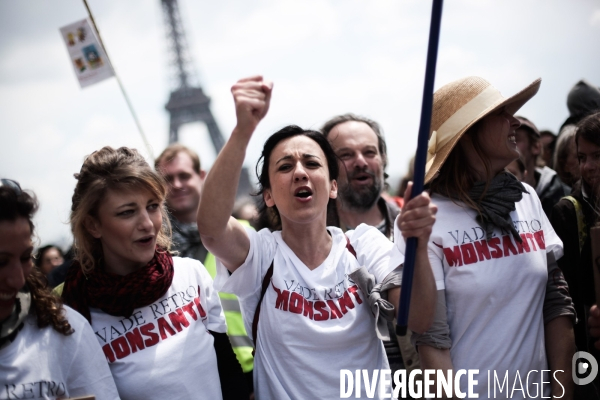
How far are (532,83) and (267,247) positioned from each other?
1.58 metres

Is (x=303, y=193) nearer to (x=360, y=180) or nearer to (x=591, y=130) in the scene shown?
(x=360, y=180)

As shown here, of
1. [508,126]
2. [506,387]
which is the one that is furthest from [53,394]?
[508,126]

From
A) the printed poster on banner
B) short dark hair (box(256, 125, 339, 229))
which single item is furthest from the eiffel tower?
short dark hair (box(256, 125, 339, 229))

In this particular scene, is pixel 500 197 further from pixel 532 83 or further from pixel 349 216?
pixel 349 216

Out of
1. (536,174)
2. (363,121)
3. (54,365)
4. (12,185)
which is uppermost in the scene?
(12,185)

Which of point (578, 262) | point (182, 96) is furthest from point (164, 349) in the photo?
point (182, 96)

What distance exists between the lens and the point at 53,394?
228 cm

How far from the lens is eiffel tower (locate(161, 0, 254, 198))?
28391mm

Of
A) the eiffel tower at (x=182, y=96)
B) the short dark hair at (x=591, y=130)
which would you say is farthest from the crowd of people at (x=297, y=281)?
the eiffel tower at (x=182, y=96)

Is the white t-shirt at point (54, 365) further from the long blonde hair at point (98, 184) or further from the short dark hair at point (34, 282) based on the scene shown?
the long blonde hair at point (98, 184)

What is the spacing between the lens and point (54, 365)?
7.63 feet

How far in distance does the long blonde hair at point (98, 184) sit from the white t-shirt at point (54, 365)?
1.54 feet

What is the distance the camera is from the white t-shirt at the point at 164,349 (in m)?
2.60

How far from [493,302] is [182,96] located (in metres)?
28.9
